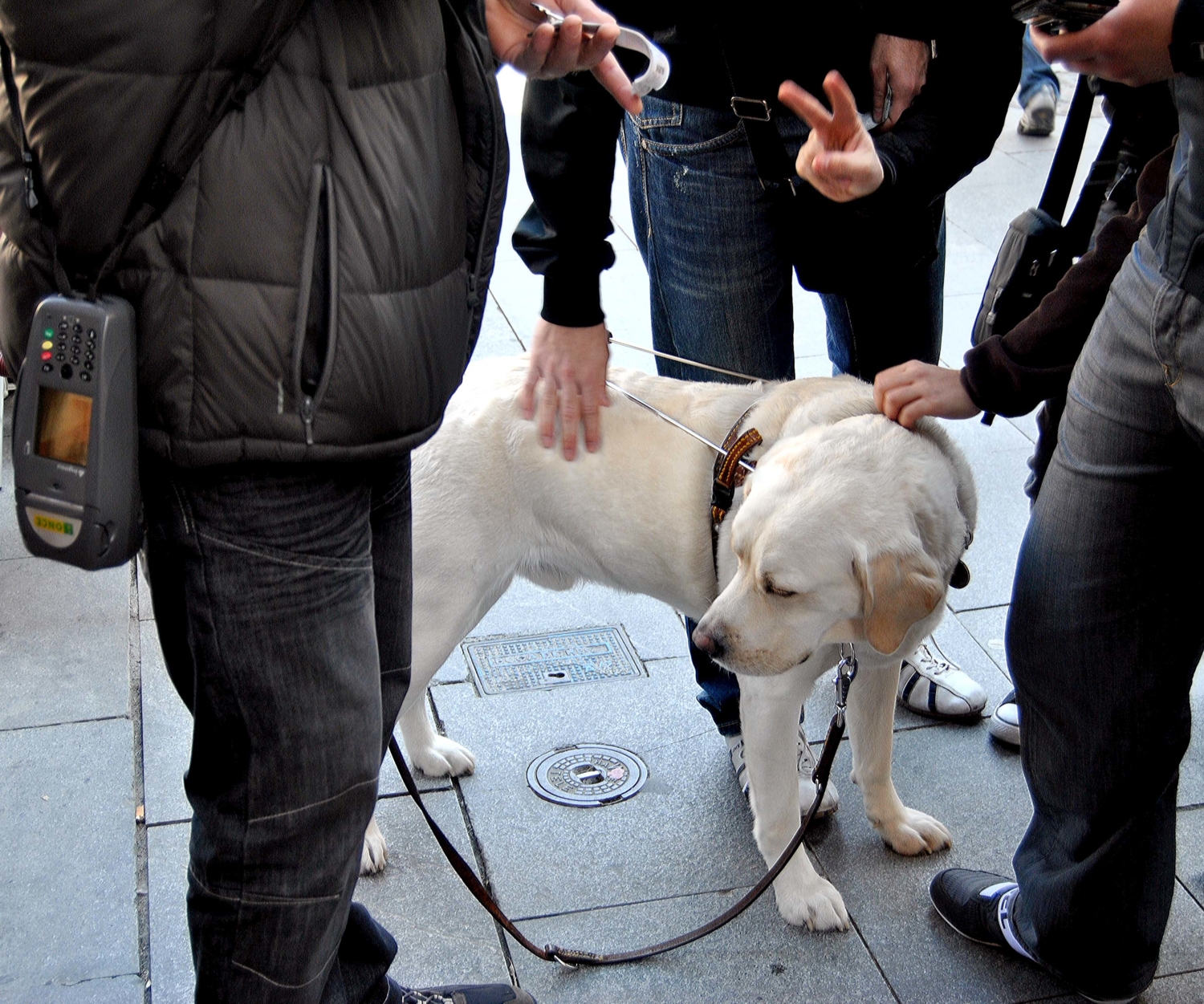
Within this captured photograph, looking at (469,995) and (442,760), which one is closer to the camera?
(469,995)

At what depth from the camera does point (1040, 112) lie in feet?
27.3

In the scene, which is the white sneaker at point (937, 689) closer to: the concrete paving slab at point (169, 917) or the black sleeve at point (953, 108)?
the black sleeve at point (953, 108)

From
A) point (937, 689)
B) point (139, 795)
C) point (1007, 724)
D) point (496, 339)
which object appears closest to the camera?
point (139, 795)

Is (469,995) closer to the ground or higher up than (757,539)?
closer to the ground

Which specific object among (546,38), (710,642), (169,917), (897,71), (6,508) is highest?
(546,38)

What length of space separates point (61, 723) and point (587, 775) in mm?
1449

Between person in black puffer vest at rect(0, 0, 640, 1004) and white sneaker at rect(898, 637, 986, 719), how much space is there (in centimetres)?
207

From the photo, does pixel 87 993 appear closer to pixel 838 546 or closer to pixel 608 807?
pixel 608 807

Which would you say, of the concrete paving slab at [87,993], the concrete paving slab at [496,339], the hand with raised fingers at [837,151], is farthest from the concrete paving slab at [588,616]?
the hand with raised fingers at [837,151]

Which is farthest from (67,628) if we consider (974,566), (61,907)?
(974,566)

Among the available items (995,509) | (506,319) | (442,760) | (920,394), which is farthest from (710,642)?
(506,319)

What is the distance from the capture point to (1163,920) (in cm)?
236

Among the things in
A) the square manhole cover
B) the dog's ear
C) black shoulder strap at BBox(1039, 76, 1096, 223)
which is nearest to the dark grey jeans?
the dog's ear

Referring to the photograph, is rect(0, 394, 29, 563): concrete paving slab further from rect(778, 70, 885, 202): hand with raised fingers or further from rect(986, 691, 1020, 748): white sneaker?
rect(986, 691, 1020, 748): white sneaker
